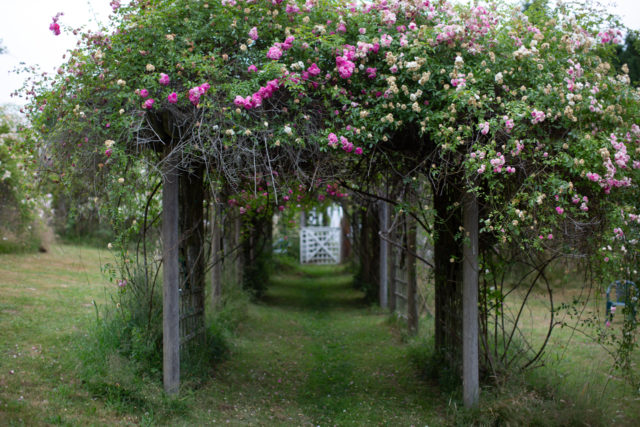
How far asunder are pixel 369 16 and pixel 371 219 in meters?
7.24

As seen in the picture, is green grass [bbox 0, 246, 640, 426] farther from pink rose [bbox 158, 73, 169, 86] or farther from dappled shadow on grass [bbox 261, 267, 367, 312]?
dappled shadow on grass [bbox 261, 267, 367, 312]

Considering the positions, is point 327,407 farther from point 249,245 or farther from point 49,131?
point 249,245

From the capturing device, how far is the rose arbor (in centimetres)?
403

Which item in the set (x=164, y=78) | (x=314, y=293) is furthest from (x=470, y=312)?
(x=314, y=293)

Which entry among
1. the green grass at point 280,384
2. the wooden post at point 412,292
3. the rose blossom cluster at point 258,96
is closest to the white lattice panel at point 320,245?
the green grass at point 280,384

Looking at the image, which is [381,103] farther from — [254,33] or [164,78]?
[164,78]

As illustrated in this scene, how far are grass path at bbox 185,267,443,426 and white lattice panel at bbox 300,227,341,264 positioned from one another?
1247cm

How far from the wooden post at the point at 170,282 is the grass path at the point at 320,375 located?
524 mm

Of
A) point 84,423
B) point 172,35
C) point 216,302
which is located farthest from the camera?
point 216,302

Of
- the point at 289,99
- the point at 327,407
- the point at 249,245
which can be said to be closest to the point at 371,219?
the point at 249,245

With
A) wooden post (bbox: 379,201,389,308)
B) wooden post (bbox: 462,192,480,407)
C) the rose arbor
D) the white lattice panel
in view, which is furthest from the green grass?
the white lattice panel

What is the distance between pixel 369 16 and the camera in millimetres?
4598

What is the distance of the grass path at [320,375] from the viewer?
496 cm

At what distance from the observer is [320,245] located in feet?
78.3
